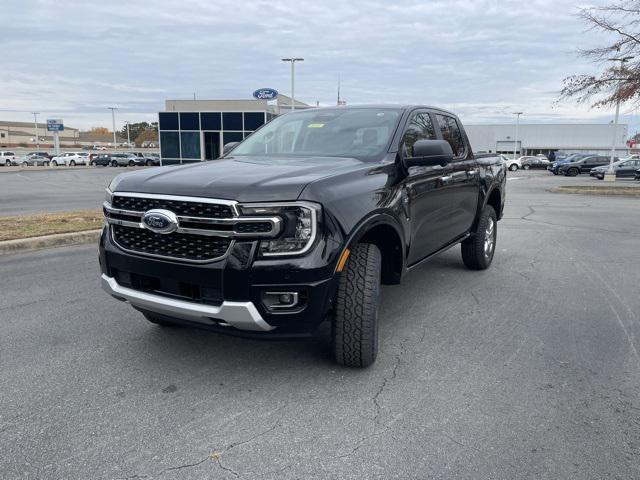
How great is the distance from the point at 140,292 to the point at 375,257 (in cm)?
156

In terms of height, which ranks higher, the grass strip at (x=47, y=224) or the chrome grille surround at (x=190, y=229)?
the chrome grille surround at (x=190, y=229)

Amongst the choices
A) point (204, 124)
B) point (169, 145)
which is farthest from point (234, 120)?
point (169, 145)

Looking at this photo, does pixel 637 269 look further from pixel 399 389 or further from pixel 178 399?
pixel 178 399

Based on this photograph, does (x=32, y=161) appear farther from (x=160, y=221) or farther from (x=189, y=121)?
(x=160, y=221)

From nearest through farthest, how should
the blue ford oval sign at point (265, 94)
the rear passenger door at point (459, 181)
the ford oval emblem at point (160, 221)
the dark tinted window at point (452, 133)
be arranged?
the ford oval emblem at point (160, 221) < the rear passenger door at point (459, 181) < the dark tinted window at point (452, 133) < the blue ford oval sign at point (265, 94)

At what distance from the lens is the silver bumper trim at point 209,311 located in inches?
118

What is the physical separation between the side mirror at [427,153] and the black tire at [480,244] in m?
2.40

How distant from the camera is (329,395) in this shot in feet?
10.7

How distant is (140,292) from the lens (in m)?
3.37

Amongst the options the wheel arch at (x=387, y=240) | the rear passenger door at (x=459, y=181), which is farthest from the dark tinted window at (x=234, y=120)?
the wheel arch at (x=387, y=240)

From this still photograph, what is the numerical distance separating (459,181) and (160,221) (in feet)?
11.1

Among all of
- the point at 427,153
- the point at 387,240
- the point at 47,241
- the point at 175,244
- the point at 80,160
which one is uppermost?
the point at 427,153

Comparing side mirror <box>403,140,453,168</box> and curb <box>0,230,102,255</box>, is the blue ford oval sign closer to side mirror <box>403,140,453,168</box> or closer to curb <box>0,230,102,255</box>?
curb <box>0,230,102,255</box>

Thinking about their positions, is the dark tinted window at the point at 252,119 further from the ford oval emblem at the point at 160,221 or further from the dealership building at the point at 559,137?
the dealership building at the point at 559,137
